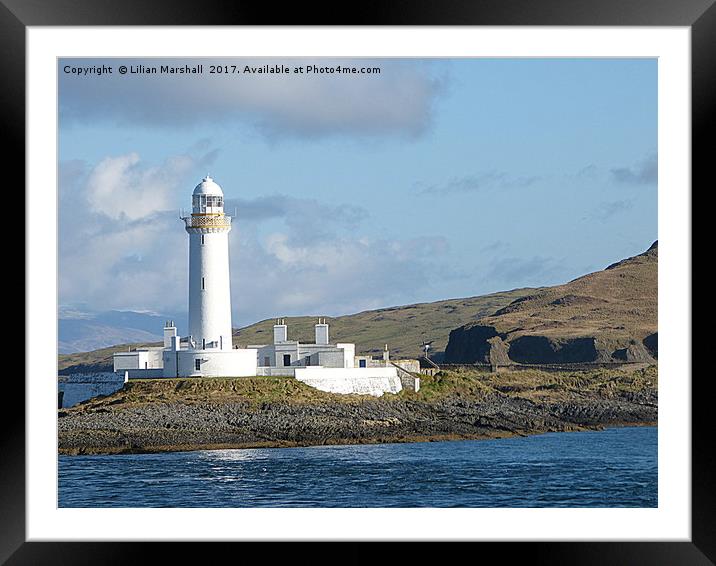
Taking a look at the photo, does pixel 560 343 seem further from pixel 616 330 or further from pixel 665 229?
pixel 665 229

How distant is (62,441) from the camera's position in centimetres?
2186

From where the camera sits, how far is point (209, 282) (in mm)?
25062

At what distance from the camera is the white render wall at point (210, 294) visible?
24953 mm

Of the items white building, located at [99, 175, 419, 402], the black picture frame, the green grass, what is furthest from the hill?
the black picture frame

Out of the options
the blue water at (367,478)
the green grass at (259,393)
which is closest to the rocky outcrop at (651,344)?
the green grass at (259,393)

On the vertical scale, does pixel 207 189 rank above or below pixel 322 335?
above

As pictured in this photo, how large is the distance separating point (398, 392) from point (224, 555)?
71.7 feet

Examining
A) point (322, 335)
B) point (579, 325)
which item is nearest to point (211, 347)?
point (322, 335)

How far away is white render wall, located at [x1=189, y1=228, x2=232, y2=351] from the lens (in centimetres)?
2495

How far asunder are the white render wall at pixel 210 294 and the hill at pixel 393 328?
3598 centimetres

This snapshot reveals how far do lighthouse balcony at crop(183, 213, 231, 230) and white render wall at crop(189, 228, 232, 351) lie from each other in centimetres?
15

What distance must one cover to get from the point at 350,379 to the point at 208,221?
4.63 metres

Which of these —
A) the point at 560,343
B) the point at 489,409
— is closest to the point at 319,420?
the point at 489,409

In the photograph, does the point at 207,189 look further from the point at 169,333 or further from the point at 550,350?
the point at 550,350
